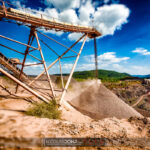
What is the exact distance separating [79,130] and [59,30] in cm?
787

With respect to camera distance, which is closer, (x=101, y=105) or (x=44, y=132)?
(x=44, y=132)

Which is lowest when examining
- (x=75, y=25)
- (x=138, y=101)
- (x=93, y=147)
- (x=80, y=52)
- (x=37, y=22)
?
(x=138, y=101)

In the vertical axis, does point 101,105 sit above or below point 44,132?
below

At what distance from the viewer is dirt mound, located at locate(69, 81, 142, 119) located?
1003 cm

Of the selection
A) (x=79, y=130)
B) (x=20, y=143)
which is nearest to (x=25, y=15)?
(x=20, y=143)

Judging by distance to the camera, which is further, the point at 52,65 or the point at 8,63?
the point at 8,63

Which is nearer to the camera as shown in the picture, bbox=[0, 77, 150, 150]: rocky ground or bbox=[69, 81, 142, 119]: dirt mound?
bbox=[0, 77, 150, 150]: rocky ground

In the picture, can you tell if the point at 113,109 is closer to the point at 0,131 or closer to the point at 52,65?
the point at 52,65

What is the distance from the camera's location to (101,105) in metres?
11.4

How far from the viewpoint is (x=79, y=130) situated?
424cm

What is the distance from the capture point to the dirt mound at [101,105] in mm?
10031

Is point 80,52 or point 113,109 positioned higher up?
point 80,52

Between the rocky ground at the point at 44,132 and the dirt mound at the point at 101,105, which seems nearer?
the rocky ground at the point at 44,132

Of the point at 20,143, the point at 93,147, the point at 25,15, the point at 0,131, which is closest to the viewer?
the point at 20,143
